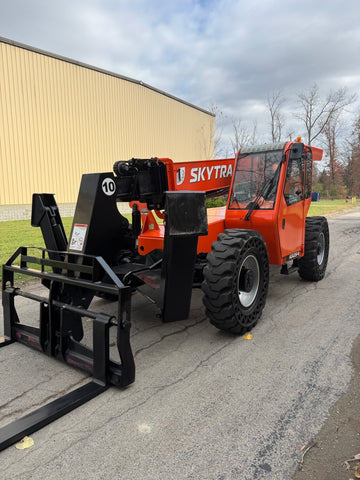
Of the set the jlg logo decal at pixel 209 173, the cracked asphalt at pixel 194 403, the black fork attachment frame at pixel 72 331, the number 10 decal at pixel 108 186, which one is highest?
the jlg logo decal at pixel 209 173

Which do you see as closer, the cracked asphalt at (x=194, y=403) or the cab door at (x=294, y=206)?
the cracked asphalt at (x=194, y=403)

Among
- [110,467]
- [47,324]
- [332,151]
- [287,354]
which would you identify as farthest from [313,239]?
[332,151]

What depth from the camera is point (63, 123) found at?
18.3m

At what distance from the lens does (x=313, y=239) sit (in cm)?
624

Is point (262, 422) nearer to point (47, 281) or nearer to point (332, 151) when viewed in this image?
point (47, 281)

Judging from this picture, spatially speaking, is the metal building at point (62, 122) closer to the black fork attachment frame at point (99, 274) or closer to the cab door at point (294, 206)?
the black fork attachment frame at point (99, 274)

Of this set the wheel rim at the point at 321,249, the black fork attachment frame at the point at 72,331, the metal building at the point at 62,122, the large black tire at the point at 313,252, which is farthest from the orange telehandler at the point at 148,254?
the metal building at the point at 62,122

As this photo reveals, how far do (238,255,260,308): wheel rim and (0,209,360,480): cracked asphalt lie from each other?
1.31 feet

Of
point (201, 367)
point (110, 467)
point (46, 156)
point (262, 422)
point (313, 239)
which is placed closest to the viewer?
point (110, 467)

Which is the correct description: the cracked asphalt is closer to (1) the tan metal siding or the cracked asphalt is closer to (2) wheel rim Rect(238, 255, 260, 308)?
(2) wheel rim Rect(238, 255, 260, 308)

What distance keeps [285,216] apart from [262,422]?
10.2ft

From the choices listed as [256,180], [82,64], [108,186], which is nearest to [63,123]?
[82,64]

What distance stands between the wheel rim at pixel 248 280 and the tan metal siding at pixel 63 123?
49.0 ft

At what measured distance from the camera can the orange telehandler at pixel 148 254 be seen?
10.1 ft
